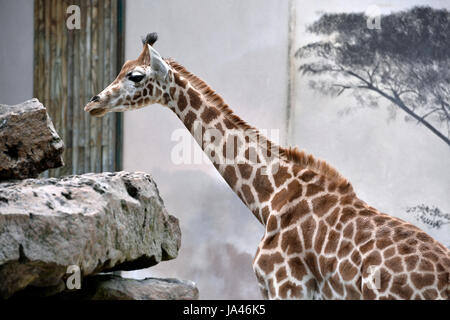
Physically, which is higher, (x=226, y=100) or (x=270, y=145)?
(x=226, y=100)

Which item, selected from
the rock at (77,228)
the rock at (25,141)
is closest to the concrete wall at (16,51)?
the rock at (25,141)

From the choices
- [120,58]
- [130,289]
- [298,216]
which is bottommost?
[130,289]

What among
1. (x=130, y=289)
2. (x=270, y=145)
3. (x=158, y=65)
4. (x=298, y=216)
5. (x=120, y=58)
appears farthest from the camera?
(x=120, y=58)

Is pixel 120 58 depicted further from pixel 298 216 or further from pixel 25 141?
pixel 298 216

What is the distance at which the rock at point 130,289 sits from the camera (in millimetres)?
2092

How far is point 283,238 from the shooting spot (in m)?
2.20

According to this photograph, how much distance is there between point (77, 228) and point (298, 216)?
0.81m

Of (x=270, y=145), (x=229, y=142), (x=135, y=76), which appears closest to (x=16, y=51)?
(x=135, y=76)

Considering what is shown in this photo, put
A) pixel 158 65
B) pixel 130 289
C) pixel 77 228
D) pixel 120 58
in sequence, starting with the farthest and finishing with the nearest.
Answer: pixel 120 58, pixel 158 65, pixel 130 289, pixel 77 228

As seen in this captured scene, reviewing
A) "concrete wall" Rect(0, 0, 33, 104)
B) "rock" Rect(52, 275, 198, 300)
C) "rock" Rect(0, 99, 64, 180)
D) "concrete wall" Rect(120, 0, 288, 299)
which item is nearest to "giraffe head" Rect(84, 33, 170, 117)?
"rock" Rect(0, 99, 64, 180)

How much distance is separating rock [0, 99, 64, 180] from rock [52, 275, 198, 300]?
0.42 metres

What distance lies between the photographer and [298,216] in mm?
2234

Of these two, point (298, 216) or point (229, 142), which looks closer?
point (298, 216)

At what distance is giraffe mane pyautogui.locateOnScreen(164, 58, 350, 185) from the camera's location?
7.59 ft
